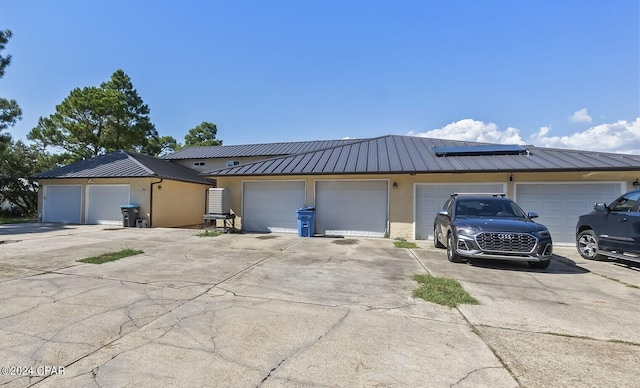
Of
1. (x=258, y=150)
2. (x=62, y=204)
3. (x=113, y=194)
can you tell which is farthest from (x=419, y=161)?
(x=62, y=204)

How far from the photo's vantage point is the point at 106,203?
50.5 ft

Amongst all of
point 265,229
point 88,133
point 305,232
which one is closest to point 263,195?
point 265,229

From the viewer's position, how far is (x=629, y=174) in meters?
9.80

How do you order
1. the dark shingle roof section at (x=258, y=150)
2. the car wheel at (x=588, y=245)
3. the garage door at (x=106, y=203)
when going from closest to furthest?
the car wheel at (x=588, y=245)
the garage door at (x=106, y=203)
the dark shingle roof section at (x=258, y=150)

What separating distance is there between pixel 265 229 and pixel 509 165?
9919 mm

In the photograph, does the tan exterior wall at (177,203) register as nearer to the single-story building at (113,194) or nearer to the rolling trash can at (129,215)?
the single-story building at (113,194)

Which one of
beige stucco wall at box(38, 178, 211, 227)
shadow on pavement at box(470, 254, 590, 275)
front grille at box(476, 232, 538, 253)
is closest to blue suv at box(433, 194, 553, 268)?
front grille at box(476, 232, 538, 253)

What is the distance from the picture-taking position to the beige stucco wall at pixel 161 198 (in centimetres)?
1453

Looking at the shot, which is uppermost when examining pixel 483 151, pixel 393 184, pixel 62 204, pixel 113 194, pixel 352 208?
pixel 483 151

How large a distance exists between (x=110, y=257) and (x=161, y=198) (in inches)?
357

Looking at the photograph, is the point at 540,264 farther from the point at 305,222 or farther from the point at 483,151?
the point at 305,222

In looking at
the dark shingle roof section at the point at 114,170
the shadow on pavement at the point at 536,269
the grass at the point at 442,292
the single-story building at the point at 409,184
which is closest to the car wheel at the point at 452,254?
the shadow on pavement at the point at 536,269

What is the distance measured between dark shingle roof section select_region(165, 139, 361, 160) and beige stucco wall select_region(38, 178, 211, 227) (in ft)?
18.5

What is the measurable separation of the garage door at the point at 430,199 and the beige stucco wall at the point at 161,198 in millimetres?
→ 12608
